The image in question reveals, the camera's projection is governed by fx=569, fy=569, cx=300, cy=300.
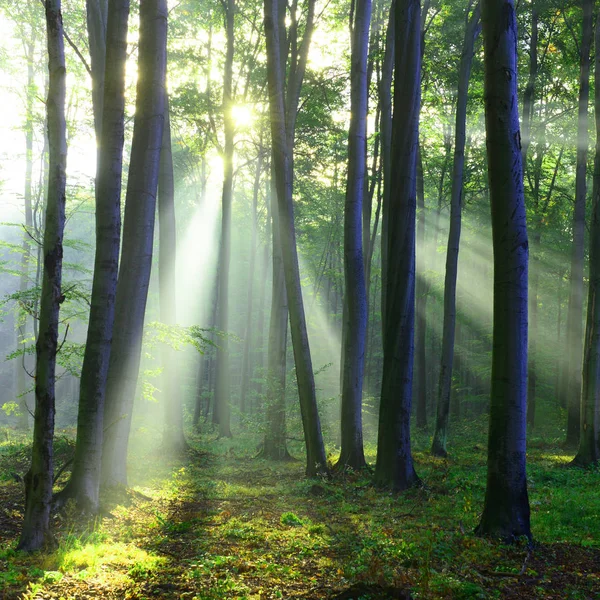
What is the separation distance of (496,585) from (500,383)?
2.13 meters

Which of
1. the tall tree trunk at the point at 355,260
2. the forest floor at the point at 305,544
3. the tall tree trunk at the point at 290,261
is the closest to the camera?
the forest floor at the point at 305,544

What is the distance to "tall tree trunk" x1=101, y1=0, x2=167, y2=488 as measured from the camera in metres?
8.49

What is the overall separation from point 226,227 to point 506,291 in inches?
543

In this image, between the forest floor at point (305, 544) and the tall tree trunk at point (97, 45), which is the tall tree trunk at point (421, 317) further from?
the tall tree trunk at point (97, 45)

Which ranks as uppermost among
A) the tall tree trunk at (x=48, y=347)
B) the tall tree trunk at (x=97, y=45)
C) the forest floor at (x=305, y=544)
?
the tall tree trunk at (x=97, y=45)

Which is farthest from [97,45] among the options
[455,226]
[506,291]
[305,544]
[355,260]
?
[305,544]

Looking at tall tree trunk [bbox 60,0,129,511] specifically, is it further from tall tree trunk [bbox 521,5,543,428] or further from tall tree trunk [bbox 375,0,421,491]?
tall tree trunk [bbox 521,5,543,428]

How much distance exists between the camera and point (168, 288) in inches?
559

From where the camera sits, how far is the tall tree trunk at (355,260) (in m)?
11.8

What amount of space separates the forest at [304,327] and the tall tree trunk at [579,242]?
9 cm

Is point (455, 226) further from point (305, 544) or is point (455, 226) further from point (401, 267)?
point (305, 544)

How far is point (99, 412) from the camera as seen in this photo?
730 cm

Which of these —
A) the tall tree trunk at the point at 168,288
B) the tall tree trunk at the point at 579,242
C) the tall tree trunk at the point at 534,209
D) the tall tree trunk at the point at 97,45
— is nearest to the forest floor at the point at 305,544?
the tall tree trunk at the point at 168,288

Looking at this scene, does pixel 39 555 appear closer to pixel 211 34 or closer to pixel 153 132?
pixel 153 132
